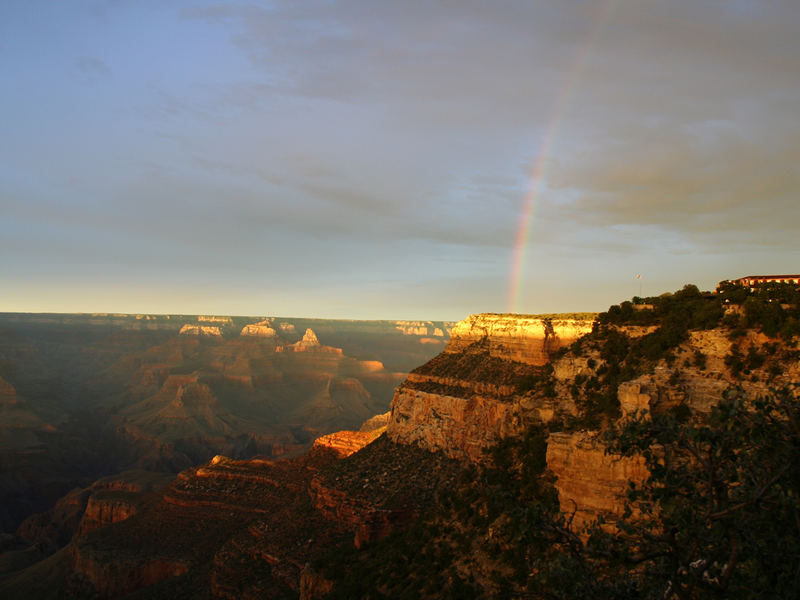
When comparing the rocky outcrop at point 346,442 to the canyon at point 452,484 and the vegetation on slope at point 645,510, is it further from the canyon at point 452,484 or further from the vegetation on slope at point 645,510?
the vegetation on slope at point 645,510

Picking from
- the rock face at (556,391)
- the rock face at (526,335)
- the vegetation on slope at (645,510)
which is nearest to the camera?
the vegetation on slope at (645,510)

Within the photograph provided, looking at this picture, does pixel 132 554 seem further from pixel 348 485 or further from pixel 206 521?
pixel 348 485

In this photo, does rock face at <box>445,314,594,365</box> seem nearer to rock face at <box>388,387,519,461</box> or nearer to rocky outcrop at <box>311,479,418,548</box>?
rock face at <box>388,387,519,461</box>

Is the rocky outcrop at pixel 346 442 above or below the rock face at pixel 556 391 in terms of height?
below

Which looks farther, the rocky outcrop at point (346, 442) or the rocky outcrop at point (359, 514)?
the rocky outcrop at point (346, 442)

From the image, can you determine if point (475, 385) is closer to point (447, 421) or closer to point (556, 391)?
point (447, 421)

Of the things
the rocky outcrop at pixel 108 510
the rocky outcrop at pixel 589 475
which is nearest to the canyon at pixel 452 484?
the rocky outcrop at pixel 589 475

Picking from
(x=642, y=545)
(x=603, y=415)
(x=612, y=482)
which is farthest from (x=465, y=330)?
(x=642, y=545)

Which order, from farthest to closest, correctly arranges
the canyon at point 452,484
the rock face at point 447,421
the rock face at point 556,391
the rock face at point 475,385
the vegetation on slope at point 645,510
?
the rock face at point 475,385
the rock face at point 447,421
the canyon at point 452,484
the rock face at point 556,391
the vegetation on slope at point 645,510
